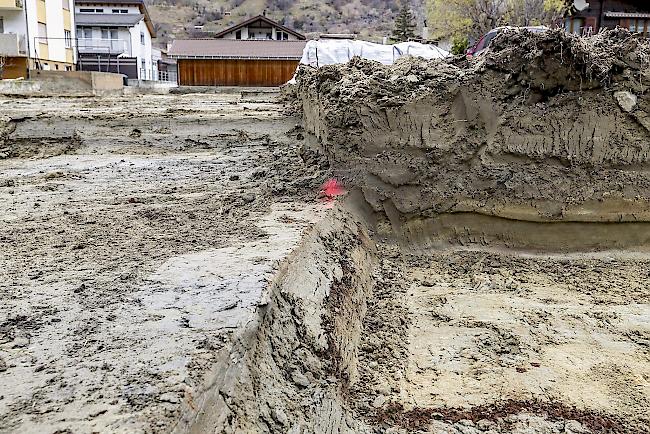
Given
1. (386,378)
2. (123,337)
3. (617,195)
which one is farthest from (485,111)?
(123,337)

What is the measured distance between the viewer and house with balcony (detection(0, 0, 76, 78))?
24250mm

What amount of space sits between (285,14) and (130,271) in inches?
3371

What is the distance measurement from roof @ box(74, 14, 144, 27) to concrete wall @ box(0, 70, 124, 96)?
17.7 metres

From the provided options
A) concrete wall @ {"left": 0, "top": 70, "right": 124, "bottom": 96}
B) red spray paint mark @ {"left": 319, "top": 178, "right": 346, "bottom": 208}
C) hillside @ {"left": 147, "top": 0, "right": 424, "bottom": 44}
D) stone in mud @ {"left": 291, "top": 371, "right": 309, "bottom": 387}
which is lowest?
stone in mud @ {"left": 291, "top": 371, "right": 309, "bottom": 387}

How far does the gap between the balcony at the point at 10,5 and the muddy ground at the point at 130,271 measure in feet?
70.0

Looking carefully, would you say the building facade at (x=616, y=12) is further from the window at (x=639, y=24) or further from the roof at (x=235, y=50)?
the roof at (x=235, y=50)

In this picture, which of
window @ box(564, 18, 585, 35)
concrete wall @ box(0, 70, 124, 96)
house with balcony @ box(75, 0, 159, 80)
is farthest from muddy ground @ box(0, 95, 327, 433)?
house with balcony @ box(75, 0, 159, 80)

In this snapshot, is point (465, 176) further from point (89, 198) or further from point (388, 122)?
point (89, 198)

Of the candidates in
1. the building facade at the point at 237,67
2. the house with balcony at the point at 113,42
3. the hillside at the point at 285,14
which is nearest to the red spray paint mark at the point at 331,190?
the building facade at the point at 237,67

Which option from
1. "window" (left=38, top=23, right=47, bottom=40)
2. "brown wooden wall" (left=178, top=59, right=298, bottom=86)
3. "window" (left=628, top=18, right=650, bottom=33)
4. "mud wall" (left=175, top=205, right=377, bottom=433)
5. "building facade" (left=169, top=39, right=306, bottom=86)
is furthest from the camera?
"window" (left=38, top=23, right=47, bottom=40)

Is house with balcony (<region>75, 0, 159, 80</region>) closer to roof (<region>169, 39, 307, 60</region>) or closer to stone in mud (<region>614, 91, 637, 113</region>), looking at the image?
roof (<region>169, 39, 307, 60</region>)

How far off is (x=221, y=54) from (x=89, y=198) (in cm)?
2392

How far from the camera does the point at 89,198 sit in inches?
206

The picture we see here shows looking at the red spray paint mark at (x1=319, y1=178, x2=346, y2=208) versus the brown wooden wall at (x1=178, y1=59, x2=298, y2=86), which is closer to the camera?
the red spray paint mark at (x1=319, y1=178, x2=346, y2=208)
